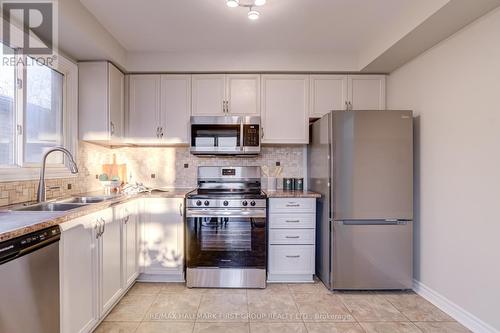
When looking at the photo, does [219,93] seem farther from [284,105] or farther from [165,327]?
[165,327]

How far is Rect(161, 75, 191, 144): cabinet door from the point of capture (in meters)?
3.25

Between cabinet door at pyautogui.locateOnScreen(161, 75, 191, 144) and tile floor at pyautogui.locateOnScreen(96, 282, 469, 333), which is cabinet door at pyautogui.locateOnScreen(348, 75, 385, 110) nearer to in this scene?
cabinet door at pyautogui.locateOnScreen(161, 75, 191, 144)

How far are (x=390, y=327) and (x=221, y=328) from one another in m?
1.28

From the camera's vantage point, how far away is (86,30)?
2287mm

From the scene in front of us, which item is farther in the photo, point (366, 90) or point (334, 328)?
point (366, 90)

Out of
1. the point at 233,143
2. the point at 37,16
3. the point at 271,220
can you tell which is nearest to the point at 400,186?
the point at 271,220

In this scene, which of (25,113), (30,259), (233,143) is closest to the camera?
(30,259)

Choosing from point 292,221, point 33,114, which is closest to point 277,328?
point 292,221

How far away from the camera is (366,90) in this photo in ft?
10.7

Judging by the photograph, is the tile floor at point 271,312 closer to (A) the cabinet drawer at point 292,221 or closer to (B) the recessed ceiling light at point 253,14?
(A) the cabinet drawer at point 292,221

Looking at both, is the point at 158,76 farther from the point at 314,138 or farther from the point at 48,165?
the point at 314,138

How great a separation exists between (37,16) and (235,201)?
6.95 ft

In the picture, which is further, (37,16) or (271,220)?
(271,220)

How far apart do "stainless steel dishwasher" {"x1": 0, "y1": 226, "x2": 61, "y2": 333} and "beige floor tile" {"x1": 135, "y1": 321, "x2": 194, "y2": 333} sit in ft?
2.36
